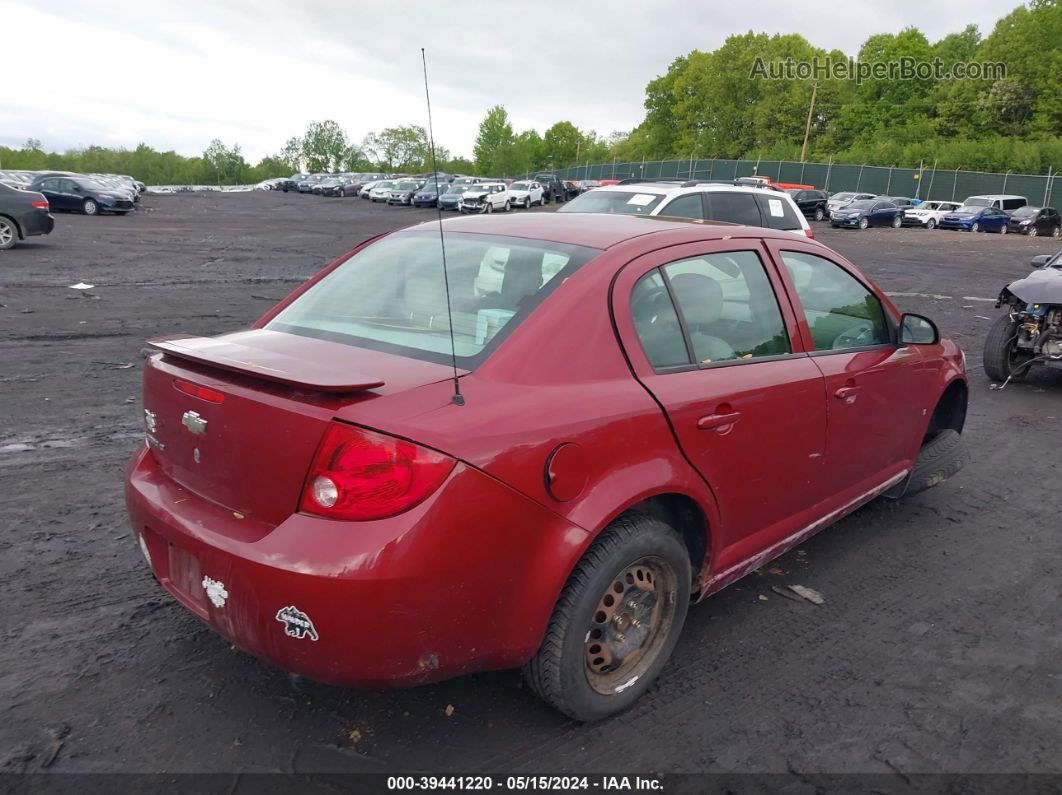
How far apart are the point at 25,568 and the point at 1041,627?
175 inches

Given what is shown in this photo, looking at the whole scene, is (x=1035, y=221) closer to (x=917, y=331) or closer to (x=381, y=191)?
(x=381, y=191)

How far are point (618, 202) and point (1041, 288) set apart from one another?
563 cm

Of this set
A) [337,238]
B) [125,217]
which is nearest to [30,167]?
[125,217]

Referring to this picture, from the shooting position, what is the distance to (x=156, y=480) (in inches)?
115

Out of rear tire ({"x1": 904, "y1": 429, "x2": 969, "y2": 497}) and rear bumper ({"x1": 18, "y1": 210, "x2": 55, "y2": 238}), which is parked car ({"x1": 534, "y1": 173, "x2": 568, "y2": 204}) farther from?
rear tire ({"x1": 904, "y1": 429, "x2": 969, "y2": 497})

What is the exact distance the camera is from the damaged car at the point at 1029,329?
7.83 meters

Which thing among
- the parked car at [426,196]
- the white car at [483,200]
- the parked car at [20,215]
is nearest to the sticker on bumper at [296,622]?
the parked car at [20,215]

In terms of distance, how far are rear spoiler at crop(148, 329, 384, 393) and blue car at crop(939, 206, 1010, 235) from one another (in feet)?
141

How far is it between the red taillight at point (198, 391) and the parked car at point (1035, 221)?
43467 mm

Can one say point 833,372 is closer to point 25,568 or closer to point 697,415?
point 697,415

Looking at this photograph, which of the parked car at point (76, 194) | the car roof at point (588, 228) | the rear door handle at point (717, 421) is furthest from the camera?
the parked car at point (76, 194)

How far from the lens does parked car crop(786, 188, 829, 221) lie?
4319cm

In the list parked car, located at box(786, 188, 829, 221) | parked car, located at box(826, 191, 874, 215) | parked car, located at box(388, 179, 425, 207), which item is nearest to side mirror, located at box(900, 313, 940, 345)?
parked car, located at box(826, 191, 874, 215)

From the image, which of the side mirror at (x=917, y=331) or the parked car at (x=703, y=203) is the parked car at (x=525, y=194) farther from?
the side mirror at (x=917, y=331)
